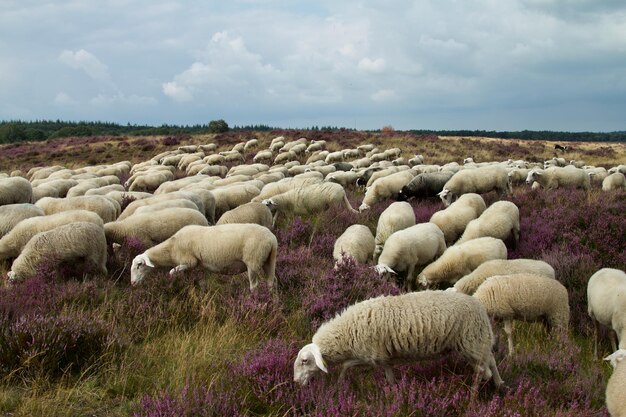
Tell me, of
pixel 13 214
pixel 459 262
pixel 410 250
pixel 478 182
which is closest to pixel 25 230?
pixel 13 214

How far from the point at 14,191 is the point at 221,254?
923 centimetres

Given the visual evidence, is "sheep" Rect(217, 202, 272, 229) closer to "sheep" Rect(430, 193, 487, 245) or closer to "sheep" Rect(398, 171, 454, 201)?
"sheep" Rect(430, 193, 487, 245)

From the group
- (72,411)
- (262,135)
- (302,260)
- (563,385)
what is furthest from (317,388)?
(262,135)

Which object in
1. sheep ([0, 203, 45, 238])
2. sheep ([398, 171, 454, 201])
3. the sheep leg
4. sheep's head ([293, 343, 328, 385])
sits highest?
sheep ([398, 171, 454, 201])

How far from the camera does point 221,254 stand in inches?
268

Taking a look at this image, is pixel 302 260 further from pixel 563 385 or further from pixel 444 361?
pixel 563 385

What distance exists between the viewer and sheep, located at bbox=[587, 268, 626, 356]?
5820 millimetres

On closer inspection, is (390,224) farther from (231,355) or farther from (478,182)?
(231,355)

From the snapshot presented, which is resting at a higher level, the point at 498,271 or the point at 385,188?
the point at 385,188

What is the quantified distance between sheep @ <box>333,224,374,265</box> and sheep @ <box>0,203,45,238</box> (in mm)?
6082

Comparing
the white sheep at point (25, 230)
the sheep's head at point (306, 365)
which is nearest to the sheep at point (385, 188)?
the white sheep at point (25, 230)

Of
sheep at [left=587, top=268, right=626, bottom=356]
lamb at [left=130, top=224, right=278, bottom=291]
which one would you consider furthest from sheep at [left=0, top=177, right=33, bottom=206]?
sheep at [left=587, top=268, right=626, bottom=356]

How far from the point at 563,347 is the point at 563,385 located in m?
1.48

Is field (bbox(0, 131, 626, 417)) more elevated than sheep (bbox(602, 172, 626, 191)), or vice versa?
sheep (bbox(602, 172, 626, 191))
